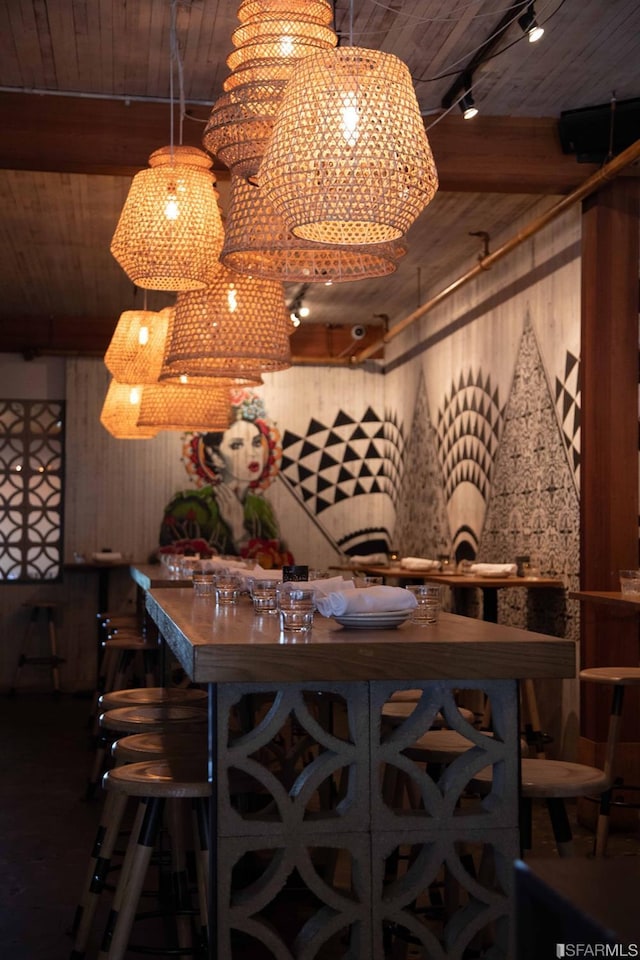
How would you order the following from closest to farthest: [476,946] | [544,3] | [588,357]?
[476,946] → [544,3] → [588,357]

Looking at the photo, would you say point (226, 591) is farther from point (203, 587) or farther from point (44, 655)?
point (44, 655)

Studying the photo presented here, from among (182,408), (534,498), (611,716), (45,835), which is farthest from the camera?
(534,498)

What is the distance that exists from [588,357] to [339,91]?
10.0ft

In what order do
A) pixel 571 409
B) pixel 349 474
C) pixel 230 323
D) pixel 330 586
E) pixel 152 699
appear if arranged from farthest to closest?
pixel 349 474
pixel 571 409
pixel 230 323
pixel 152 699
pixel 330 586

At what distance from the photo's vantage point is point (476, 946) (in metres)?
3.01

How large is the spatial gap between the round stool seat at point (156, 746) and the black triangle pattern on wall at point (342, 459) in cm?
736

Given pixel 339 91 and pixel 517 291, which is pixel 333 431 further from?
pixel 339 91

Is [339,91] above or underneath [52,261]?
underneath

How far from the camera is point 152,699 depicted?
394 centimetres

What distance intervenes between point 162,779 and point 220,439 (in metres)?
7.96

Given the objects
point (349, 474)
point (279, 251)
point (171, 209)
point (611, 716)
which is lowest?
point (611, 716)

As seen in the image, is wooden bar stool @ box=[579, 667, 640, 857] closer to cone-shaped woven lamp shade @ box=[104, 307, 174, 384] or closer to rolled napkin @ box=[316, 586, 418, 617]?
rolled napkin @ box=[316, 586, 418, 617]

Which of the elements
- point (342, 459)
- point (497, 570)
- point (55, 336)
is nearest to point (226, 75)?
point (497, 570)

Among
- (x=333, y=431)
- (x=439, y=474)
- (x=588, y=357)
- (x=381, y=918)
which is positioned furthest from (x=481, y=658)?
(x=333, y=431)
